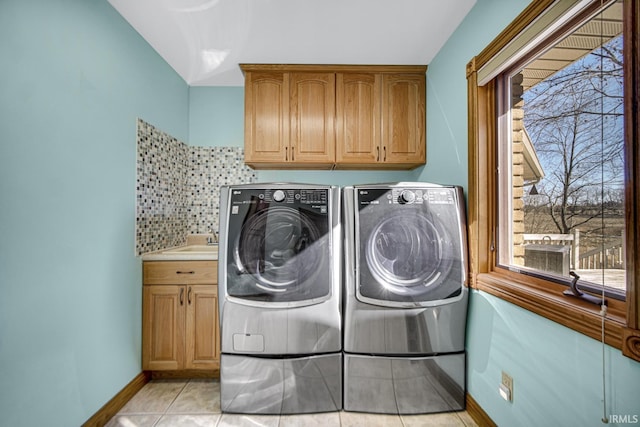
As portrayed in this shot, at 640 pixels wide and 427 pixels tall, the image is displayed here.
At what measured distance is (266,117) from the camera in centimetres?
266

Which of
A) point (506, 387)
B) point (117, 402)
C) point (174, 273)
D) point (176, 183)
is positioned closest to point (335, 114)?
point (176, 183)

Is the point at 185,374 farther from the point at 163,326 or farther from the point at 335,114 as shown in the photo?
the point at 335,114

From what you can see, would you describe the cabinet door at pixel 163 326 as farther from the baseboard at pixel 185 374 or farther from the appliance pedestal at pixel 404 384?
the appliance pedestal at pixel 404 384

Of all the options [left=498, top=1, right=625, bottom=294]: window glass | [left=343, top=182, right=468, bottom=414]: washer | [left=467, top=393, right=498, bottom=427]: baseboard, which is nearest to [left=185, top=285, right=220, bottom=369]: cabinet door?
[left=343, top=182, right=468, bottom=414]: washer

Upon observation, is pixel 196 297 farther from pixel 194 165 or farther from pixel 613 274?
pixel 613 274

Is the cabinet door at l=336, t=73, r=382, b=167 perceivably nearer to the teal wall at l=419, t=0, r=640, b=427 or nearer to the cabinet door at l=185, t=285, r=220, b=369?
the teal wall at l=419, t=0, r=640, b=427

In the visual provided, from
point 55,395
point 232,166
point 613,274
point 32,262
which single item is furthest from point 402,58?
point 55,395

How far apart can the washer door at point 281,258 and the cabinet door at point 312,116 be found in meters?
0.89

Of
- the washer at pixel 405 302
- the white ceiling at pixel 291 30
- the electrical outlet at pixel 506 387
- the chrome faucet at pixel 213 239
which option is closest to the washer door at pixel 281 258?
the washer at pixel 405 302

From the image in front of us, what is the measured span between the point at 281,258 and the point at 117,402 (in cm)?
138

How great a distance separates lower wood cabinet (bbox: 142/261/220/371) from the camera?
7.34 feet

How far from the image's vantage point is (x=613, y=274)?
1.12 metres

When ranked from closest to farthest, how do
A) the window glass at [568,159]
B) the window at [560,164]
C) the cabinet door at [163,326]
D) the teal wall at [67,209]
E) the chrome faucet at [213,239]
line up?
the window at [560,164]
the window glass at [568,159]
the teal wall at [67,209]
the cabinet door at [163,326]
the chrome faucet at [213,239]

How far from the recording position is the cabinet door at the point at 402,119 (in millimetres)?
2682
